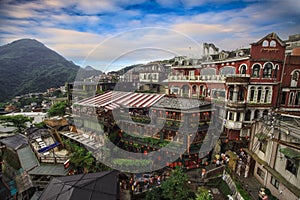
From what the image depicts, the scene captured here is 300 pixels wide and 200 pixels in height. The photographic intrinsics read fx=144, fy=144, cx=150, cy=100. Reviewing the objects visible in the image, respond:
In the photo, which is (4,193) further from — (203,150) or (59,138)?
(203,150)

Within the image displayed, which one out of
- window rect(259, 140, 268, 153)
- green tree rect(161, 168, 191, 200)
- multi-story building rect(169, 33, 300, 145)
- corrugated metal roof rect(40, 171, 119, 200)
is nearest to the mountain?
corrugated metal roof rect(40, 171, 119, 200)

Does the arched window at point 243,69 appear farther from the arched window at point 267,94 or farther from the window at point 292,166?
the window at point 292,166

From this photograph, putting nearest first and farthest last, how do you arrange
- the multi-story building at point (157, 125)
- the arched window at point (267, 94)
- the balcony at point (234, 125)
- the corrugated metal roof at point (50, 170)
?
the corrugated metal roof at point (50, 170)
the multi-story building at point (157, 125)
the arched window at point (267, 94)
the balcony at point (234, 125)

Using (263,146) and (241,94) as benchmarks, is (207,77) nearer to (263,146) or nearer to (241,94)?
(241,94)

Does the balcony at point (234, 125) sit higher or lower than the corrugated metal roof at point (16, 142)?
higher

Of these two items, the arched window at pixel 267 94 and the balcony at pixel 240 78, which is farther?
the arched window at pixel 267 94

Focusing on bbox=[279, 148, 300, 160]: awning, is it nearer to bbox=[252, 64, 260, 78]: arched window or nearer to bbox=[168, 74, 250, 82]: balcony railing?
bbox=[168, 74, 250, 82]: balcony railing

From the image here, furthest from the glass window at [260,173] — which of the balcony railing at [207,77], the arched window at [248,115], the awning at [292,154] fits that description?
the balcony railing at [207,77]

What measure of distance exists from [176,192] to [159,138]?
5.25 meters

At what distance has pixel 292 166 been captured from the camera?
8266 mm

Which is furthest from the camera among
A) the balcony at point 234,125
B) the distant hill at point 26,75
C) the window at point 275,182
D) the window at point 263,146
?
the distant hill at point 26,75

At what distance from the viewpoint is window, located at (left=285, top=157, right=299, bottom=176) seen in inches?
311

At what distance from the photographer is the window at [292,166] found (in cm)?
790

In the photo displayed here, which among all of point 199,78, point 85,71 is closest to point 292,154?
point 199,78
